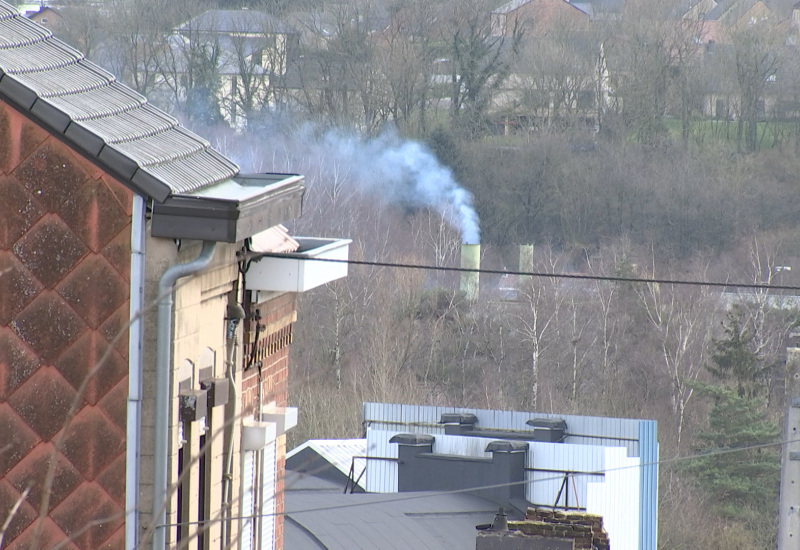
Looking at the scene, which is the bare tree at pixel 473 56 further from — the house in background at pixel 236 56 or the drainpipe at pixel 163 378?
the drainpipe at pixel 163 378

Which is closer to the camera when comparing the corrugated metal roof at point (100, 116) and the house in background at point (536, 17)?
the corrugated metal roof at point (100, 116)

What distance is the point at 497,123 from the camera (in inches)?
2525

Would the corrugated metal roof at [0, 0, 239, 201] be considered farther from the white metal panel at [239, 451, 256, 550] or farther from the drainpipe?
the white metal panel at [239, 451, 256, 550]

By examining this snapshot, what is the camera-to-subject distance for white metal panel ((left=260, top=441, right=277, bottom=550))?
645 cm

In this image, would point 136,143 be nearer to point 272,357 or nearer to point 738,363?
point 272,357

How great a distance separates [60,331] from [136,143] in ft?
2.36

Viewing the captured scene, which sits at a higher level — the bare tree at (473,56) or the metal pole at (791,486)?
the bare tree at (473,56)

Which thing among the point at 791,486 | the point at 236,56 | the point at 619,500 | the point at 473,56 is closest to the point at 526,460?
the point at 619,500

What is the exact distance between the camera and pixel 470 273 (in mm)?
48062

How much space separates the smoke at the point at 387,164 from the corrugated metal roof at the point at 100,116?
165ft

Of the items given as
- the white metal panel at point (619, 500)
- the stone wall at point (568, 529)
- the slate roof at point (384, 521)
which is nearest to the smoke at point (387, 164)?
the white metal panel at point (619, 500)

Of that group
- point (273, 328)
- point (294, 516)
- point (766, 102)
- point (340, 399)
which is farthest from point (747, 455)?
point (766, 102)

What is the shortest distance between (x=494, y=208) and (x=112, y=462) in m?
55.6

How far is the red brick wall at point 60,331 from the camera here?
4969mm
